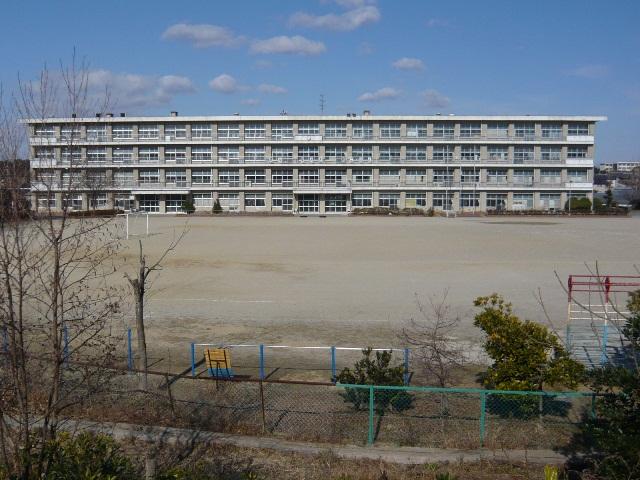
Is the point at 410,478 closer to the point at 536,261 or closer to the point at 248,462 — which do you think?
the point at 248,462

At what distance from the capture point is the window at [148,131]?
75500 millimetres

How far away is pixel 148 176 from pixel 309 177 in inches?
835

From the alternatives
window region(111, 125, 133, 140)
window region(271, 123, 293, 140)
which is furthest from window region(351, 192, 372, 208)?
window region(111, 125, 133, 140)

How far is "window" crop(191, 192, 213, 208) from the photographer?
7644 cm

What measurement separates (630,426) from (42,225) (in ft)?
19.9

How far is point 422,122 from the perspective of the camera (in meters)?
75.3

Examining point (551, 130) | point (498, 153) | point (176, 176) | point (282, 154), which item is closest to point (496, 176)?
point (498, 153)

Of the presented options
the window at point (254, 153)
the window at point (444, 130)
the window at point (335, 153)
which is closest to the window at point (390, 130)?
the window at point (444, 130)

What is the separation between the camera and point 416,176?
75500 mm

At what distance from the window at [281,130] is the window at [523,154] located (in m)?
29.4

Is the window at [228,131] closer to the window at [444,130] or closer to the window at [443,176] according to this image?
the window at [444,130]

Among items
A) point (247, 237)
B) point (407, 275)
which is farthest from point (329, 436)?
point (247, 237)

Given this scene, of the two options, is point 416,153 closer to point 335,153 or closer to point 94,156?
point 335,153

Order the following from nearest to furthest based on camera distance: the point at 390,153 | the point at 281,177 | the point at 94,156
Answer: the point at 94,156 → the point at 390,153 → the point at 281,177
